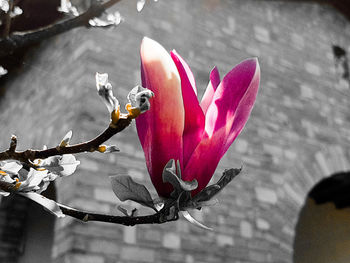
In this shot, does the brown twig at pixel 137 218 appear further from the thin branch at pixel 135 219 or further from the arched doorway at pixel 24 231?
Result: the arched doorway at pixel 24 231

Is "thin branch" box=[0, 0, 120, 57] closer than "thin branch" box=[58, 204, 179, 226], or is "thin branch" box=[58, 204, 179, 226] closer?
"thin branch" box=[58, 204, 179, 226]

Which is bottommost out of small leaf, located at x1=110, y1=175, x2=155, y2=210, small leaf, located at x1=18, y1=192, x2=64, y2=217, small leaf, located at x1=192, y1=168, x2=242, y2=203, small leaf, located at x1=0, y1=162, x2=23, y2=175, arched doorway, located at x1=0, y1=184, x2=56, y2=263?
arched doorway, located at x1=0, y1=184, x2=56, y2=263

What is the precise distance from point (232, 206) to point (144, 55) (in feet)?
12.5

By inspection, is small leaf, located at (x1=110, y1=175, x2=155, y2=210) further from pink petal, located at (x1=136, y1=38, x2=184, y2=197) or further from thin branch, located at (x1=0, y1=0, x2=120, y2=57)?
thin branch, located at (x1=0, y1=0, x2=120, y2=57)

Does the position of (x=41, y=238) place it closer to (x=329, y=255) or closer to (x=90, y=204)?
(x=90, y=204)

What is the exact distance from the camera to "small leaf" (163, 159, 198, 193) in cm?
44

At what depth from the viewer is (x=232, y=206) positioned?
13.7 feet

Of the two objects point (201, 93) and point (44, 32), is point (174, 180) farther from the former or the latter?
point (201, 93)

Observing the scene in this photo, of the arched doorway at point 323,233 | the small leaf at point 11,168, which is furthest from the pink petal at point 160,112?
the arched doorway at point 323,233

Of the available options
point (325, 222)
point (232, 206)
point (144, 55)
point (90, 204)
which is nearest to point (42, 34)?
point (144, 55)

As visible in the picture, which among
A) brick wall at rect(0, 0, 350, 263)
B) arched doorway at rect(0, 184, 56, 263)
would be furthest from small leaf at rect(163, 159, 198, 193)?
arched doorway at rect(0, 184, 56, 263)

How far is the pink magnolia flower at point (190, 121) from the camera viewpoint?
45cm

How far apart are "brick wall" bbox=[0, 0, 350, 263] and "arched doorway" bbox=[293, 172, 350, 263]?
146 cm

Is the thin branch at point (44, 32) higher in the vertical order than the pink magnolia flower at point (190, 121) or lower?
lower
